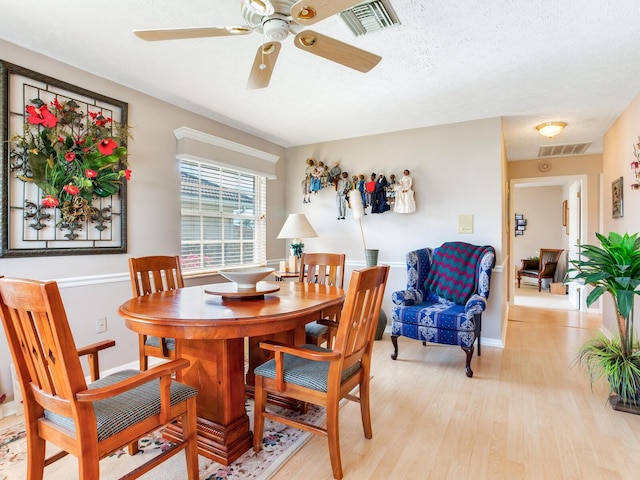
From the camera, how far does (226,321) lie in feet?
4.87

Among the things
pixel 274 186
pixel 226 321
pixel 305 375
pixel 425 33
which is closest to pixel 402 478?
pixel 305 375

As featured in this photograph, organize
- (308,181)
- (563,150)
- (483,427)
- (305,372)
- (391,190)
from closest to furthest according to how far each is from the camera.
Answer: (305,372) → (483,427) → (391,190) → (308,181) → (563,150)

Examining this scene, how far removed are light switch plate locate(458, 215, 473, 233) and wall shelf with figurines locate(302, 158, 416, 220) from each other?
51 cm

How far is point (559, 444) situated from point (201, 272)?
3.07 metres

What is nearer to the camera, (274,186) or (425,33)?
(425,33)

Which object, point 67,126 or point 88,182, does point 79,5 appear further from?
point 88,182

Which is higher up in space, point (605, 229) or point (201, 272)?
point (605, 229)

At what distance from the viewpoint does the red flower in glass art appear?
2254mm

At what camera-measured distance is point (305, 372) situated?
167 centimetres

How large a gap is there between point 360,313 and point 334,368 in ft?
0.89

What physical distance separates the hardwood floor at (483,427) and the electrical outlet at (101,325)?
1.83 m

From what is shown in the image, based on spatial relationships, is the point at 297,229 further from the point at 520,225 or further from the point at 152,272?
the point at 520,225

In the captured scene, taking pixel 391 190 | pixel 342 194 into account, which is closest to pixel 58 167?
pixel 342 194

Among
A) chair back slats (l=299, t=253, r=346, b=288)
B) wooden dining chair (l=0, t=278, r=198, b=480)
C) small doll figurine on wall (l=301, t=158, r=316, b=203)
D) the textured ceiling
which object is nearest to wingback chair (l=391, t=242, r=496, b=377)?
chair back slats (l=299, t=253, r=346, b=288)
